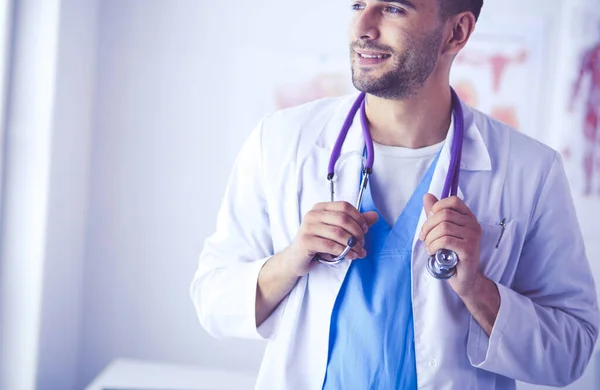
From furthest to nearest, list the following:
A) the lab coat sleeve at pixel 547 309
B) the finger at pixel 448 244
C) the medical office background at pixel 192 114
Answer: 1. the medical office background at pixel 192 114
2. the lab coat sleeve at pixel 547 309
3. the finger at pixel 448 244

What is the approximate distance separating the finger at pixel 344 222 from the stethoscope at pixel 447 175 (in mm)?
12

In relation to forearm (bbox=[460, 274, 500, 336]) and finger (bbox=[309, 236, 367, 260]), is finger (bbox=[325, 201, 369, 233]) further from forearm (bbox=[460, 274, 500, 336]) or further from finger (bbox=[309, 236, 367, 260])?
forearm (bbox=[460, 274, 500, 336])

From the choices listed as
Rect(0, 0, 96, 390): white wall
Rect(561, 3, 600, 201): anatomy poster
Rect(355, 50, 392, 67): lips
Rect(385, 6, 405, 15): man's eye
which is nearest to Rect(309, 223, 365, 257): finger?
Rect(355, 50, 392, 67): lips

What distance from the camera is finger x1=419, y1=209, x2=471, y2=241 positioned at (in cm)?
97

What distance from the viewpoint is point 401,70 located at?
3.67 ft

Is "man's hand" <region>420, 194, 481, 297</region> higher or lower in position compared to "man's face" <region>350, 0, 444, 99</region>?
lower

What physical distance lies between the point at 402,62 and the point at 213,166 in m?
1.08

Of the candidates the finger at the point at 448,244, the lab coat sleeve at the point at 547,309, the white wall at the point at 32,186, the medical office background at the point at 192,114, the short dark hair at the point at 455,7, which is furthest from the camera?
the medical office background at the point at 192,114

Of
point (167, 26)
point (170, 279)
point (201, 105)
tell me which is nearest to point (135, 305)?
point (170, 279)

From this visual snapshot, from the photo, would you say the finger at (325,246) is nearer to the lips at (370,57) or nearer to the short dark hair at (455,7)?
the lips at (370,57)

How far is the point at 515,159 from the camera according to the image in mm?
1195

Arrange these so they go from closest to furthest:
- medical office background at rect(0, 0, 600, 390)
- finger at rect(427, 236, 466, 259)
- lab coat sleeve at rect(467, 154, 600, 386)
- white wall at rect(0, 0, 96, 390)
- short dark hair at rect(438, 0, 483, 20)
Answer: finger at rect(427, 236, 466, 259) < lab coat sleeve at rect(467, 154, 600, 386) < short dark hair at rect(438, 0, 483, 20) < white wall at rect(0, 0, 96, 390) < medical office background at rect(0, 0, 600, 390)

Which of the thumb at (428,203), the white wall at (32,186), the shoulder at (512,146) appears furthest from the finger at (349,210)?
the white wall at (32,186)

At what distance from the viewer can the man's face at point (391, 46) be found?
111cm
